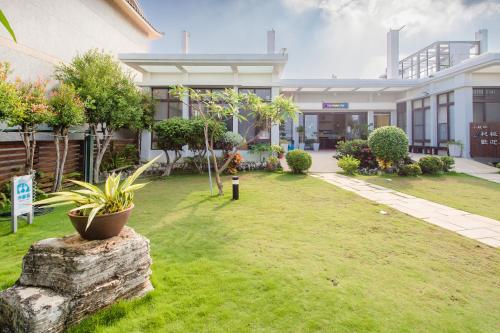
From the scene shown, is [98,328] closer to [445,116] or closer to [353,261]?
[353,261]

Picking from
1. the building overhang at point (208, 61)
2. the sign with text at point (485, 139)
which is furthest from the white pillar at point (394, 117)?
the building overhang at point (208, 61)

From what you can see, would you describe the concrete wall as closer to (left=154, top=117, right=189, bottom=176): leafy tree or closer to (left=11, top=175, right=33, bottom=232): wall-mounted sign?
(left=11, top=175, right=33, bottom=232): wall-mounted sign

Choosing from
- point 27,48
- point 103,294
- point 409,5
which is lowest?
point 103,294

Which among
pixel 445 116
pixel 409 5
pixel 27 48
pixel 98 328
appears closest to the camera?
pixel 98 328

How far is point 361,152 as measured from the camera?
1179cm

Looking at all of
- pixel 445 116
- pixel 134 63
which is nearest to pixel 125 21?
pixel 134 63

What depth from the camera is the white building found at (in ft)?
38.2

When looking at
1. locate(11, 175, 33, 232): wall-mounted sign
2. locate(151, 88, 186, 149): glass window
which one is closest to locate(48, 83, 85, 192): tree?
locate(11, 175, 33, 232): wall-mounted sign

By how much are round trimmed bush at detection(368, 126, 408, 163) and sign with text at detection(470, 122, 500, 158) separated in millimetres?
4827

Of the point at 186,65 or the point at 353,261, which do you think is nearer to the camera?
the point at 353,261

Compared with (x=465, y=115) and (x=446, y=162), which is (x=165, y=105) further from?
(x=465, y=115)

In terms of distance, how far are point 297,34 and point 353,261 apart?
1266 centimetres

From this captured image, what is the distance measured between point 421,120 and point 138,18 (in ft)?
53.8

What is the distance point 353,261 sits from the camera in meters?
3.44
